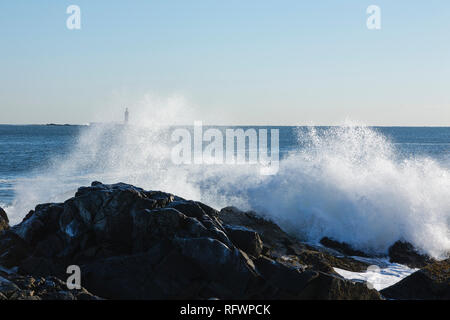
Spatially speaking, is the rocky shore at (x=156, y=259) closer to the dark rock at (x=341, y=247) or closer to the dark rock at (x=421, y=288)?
the dark rock at (x=421, y=288)

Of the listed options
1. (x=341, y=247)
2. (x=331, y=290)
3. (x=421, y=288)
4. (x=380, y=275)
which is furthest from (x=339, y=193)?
(x=331, y=290)

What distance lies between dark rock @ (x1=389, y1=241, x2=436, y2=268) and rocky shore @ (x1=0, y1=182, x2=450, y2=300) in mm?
706

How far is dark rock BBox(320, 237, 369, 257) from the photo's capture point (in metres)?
15.3

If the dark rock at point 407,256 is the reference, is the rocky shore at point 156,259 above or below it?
above

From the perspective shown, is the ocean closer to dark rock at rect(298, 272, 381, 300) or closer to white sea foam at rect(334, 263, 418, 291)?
white sea foam at rect(334, 263, 418, 291)

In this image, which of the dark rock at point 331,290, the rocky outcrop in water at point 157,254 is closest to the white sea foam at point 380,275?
the rocky outcrop in water at point 157,254

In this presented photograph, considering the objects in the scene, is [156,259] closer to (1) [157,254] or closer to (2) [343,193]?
(1) [157,254]

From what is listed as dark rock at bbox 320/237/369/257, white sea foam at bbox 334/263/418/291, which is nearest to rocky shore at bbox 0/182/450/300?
white sea foam at bbox 334/263/418/291

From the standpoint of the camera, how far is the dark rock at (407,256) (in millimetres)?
14477

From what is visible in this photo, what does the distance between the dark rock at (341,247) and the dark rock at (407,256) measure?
2.91ft

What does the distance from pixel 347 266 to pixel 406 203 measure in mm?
5505

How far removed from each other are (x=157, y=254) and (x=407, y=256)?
8.59 metres

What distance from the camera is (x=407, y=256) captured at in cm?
1513
